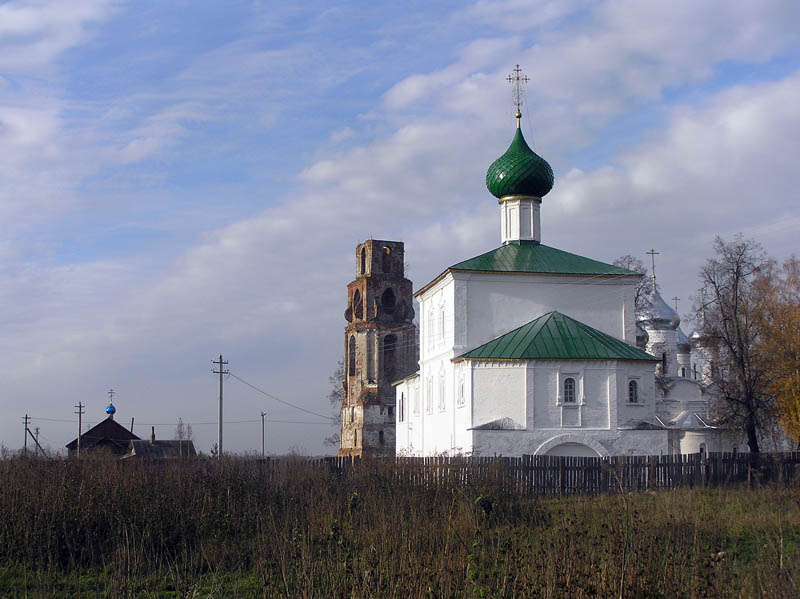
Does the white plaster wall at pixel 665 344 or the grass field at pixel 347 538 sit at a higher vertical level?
the white plaster wall at pixel 665 344

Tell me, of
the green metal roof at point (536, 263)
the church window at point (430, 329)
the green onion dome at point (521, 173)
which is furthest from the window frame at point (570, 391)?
the green onion dome at point (521, 173)

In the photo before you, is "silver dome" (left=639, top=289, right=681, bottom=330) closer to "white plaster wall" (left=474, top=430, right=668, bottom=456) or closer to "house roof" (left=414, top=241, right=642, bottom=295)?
"house roof" (left=414, top=241, right=642, bottom=295)

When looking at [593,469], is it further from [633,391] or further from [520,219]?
[520,219]

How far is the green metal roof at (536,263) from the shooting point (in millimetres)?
23250

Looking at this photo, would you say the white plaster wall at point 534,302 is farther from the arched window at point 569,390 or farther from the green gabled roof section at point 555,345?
the arched window at point 569,390

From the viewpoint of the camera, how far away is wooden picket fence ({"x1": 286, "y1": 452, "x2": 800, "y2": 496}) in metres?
12.6

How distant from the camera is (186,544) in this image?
919cm

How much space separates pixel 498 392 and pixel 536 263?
4524 millimetres

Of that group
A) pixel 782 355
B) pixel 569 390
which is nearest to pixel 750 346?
pixel 782 355

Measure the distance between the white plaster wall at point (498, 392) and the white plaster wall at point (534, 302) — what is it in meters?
1.72

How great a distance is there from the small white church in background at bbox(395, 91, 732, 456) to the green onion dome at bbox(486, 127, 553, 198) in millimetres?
32

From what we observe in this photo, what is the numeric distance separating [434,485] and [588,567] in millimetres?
5801

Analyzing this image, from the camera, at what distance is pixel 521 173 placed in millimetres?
25594

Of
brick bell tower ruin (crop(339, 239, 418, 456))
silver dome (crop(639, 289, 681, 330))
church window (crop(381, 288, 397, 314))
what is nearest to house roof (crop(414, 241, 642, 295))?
silver dome (crop(639, 289, 681, 330))
